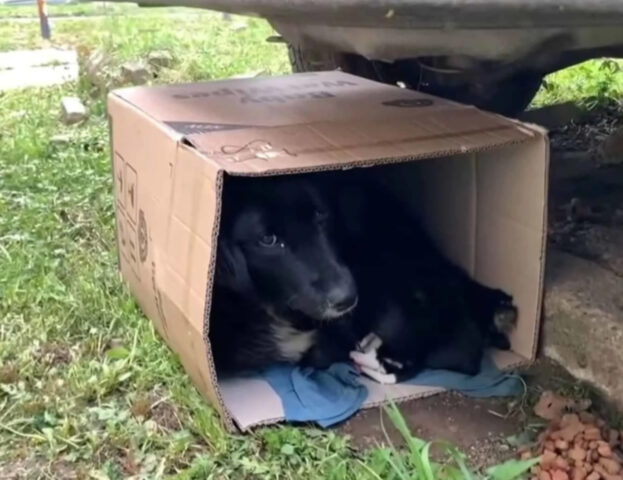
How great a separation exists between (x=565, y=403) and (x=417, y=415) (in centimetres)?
25

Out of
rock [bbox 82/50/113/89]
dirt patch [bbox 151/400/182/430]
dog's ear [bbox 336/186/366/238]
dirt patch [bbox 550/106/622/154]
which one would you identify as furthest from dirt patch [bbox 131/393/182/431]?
rock [bbox 82/50/113/89]

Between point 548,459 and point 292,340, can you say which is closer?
point 548,459

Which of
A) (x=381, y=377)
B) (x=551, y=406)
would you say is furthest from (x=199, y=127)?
(x=551, y=406)

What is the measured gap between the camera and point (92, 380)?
5.57 feet

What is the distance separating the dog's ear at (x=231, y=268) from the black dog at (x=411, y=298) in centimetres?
28

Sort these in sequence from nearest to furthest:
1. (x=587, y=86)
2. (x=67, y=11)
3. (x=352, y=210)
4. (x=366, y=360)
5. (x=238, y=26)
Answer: (x=366, y=360) → (x=352, y=210) → (x=587, y=86) → (x=238, y=26) → (x=67, y=11)

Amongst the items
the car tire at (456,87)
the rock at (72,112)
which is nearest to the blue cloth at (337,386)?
the car tire at (456,87)

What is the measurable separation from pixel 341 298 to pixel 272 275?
0.14 metres

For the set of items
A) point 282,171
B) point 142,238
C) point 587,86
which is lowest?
point 142,238

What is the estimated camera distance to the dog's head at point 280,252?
1.69 meters

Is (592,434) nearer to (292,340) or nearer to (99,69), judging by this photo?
(292,340)

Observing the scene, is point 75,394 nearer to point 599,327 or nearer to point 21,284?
point 21,284

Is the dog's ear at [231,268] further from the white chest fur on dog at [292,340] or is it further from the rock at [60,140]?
the rock at [60,140]

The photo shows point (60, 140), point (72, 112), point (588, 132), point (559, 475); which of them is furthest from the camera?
point (72, 112)
